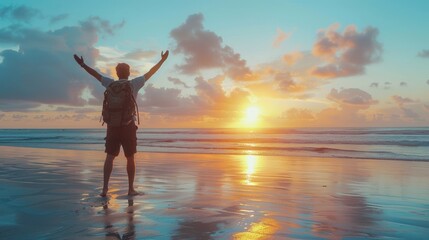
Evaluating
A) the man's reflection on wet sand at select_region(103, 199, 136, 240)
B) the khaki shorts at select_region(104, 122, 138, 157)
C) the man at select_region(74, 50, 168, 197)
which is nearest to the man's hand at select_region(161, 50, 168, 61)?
the man at select_region(74, 50, 168, 197)

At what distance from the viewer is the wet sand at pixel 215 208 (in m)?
3.65

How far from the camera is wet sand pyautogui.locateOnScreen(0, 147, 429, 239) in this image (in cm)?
365

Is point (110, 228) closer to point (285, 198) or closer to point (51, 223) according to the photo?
point (51, 223)

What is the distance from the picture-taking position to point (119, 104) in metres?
5.45

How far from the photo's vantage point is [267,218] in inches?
168

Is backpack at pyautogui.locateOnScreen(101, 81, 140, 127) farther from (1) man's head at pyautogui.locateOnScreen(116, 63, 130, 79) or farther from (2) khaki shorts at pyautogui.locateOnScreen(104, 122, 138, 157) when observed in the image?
(1) man's head at pyautogui.locateOnScreen(116, 63, 130, 79)

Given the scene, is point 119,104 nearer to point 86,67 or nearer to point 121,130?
point 121,130

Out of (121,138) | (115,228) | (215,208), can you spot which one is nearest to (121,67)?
(121,138)

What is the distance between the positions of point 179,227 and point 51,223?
1402mm

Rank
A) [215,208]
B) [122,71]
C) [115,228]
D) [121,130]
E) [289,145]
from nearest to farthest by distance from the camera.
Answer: [115,228], [215,208], [121,130], [122,71], [289,145]

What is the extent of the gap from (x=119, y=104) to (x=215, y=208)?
213 cm

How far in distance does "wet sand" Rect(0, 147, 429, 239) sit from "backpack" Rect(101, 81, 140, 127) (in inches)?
47.0

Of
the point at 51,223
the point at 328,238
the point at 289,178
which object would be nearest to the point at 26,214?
the point at 51,223

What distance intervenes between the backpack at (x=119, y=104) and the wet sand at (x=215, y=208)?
1194 millimetres
